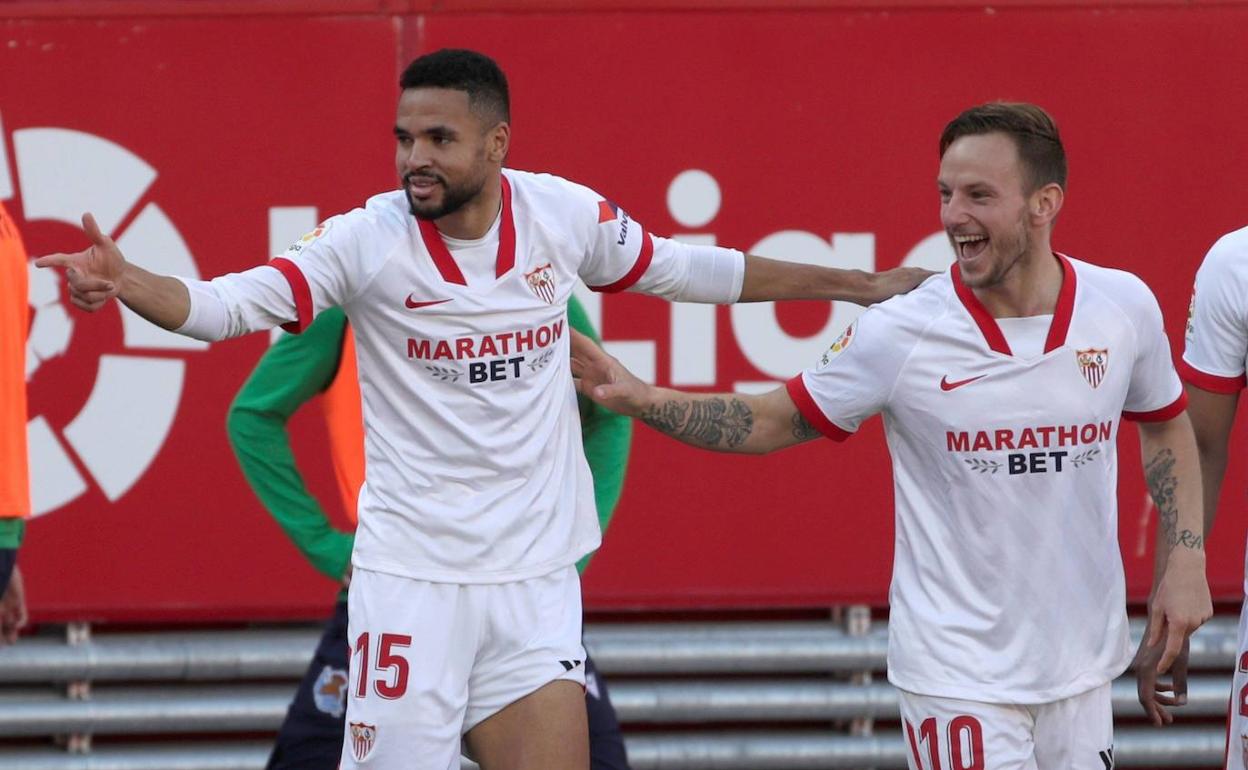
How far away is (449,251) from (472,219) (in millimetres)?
94

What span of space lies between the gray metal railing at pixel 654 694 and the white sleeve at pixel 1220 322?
2039 mm

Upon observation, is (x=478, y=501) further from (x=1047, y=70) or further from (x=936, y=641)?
(x=1047, y=70)

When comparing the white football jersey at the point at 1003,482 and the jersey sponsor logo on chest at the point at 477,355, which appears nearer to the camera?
the white football jersey at the point at 1003,482

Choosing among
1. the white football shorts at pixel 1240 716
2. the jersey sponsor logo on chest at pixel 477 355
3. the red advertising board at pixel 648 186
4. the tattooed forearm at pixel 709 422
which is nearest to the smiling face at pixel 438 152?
the jersey sponsor logo on chest at pixel 477 355

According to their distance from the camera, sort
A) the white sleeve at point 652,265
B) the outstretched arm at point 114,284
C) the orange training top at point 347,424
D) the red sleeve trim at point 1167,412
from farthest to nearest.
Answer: the orange training top at point 347,424, the white sleeve at point 652,265, the red sleeve trim at point 1167,412, the outstretched arm at point 114,284

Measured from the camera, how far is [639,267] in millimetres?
4715

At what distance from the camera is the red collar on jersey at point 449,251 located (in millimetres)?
4391

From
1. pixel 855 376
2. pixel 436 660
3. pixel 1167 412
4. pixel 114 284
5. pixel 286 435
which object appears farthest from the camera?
pixel 286 435

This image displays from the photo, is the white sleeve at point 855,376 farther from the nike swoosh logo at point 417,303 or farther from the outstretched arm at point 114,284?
the outstretched arm at point 114,284

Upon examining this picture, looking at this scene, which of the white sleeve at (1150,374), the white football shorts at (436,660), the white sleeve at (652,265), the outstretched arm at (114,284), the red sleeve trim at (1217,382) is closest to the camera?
the outstretched arm at (114,284)

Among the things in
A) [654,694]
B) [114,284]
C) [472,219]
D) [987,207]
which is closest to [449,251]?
[472,219]

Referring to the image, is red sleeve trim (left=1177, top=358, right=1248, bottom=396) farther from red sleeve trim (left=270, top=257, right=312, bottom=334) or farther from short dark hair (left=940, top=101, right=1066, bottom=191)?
red sleeve trim (left=270, top=257, right=312, bottom=334)

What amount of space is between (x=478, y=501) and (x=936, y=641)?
100 cm

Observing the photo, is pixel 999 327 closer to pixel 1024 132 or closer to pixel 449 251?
pixel 1024 132
